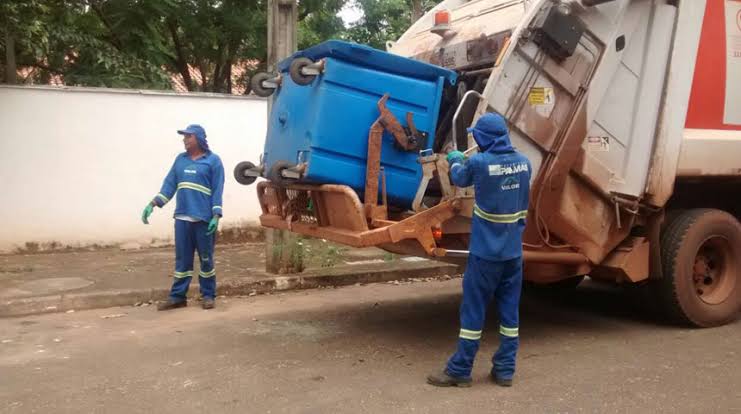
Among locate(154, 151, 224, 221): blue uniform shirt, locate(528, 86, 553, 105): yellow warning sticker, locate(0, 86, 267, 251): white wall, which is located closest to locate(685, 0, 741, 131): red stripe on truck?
locate(528, 86, 553, 105): yellow warning sticker

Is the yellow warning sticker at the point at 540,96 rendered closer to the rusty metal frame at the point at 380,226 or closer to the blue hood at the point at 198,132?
the rusty metal frame at the point at 380,226

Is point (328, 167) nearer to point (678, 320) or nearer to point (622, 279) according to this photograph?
point (622, 279)

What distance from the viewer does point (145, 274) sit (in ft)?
24.2

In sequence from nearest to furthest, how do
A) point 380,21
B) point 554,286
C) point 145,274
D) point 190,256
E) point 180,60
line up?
point 190,256, point 554,286, point 145,274, point 180,60, point 380,21

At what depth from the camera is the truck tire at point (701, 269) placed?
525 cm

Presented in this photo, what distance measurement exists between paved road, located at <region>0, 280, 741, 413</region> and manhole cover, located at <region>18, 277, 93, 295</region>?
1.85 feet

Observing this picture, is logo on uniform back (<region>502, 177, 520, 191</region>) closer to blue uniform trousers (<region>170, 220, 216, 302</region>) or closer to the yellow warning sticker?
the yellow warning sticker

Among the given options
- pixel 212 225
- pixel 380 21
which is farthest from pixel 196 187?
pixel 380 21

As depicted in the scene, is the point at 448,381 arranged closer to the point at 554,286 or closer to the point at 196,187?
the point at 196,187

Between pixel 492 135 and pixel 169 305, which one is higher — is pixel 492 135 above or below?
above

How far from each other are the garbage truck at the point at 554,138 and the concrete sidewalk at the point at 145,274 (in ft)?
6.30

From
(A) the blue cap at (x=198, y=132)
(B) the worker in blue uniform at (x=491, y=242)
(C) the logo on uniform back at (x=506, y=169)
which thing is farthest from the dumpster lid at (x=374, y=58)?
(A) the blue cap at (x=198, y=132)

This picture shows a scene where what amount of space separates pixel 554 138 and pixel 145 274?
4528 millimetres

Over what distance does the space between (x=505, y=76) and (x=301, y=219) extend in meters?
1.73
